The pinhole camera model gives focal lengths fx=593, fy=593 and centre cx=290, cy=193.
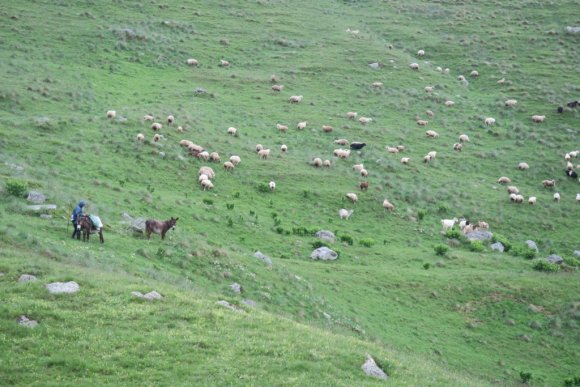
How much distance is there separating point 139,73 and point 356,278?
4142 centimetres

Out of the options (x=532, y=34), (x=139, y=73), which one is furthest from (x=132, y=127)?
(x=532, y=34)

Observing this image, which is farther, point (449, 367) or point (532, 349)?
point (532, 349)

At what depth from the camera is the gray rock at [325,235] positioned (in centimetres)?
3769

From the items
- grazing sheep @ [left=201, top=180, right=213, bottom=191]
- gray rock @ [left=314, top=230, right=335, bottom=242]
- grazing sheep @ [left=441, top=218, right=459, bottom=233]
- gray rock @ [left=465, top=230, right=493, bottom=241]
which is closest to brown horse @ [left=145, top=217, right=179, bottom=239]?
gray rock @ [left=314, top=230, right=335, bottom=242]

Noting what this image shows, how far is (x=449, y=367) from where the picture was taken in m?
26.3

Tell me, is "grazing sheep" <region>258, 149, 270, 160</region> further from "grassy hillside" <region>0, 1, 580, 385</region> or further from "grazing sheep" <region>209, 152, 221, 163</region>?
"grazing sheep" <region>209, 152, 221, 163</region>

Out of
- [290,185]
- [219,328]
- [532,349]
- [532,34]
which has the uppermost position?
[532,34]

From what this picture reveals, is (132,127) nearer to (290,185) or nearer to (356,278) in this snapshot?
(290,185)

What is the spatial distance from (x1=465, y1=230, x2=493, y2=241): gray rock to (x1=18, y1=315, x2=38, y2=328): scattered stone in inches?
1267

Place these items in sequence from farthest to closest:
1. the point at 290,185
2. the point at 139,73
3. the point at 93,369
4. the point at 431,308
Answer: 1. the point at 139,73
2. the point at 290,185
3. the point at 431,308
4. the point at 93,369

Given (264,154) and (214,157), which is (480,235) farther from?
(214,157)

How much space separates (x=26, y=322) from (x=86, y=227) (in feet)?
29.6

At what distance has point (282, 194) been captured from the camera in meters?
43.4

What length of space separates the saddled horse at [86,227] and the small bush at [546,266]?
2661cm
